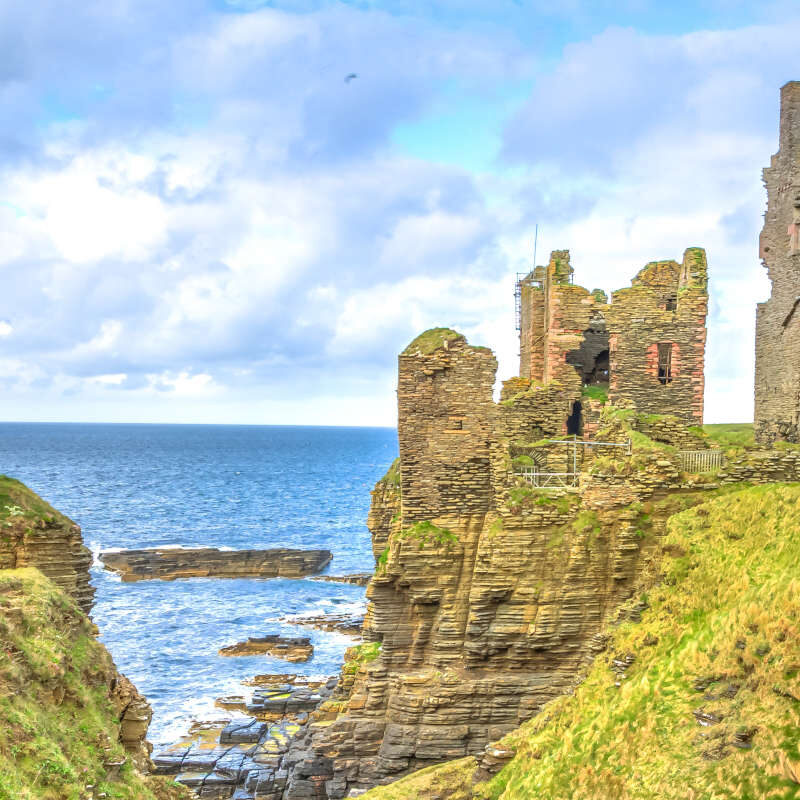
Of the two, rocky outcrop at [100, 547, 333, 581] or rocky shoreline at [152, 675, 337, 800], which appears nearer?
rocky shoreline at [152, 675, 337, 800]

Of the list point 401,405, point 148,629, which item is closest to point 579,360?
point 401,405

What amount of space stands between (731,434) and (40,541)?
84.0ft

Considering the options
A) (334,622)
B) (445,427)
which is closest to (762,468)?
(445,427)

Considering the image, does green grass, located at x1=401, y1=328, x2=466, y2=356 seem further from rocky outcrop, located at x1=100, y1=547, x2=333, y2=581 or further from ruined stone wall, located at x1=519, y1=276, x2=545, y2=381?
rocky outcrop, located at x1=100, y1=547, x2=333, y2=581

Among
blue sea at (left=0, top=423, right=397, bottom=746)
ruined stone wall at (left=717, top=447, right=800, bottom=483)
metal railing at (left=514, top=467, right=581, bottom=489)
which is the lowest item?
blue sea at (left=0, top=423, right=397, bottom=746)

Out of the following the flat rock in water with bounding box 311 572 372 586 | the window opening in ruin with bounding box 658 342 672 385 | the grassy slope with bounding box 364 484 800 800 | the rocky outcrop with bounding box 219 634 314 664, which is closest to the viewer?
the grassy slope with bounding box 364 484 800 800

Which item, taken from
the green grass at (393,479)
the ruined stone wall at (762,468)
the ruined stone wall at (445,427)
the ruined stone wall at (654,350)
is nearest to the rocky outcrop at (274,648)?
the green grass at (393,479)

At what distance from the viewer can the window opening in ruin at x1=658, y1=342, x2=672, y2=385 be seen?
28.4 meters

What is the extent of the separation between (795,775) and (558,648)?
32.3ft

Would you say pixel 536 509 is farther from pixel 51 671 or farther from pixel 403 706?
pixel 51 671

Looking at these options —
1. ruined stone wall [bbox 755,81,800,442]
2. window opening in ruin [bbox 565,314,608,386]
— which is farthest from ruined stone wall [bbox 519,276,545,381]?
ruined stone wall [bbox 755,81,800,442]

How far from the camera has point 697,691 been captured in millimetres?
13227

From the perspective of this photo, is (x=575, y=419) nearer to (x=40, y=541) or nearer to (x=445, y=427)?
(x=445, y=427)

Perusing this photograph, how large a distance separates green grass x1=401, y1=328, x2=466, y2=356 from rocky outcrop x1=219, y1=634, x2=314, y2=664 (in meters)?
29.3
